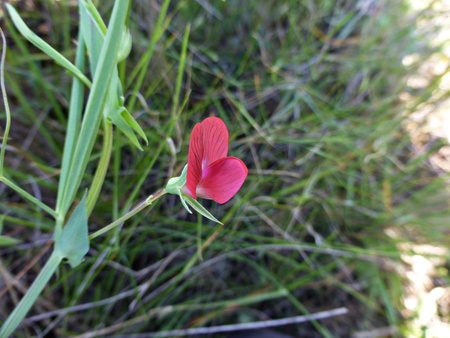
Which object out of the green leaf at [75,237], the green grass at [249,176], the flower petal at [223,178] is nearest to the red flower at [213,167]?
the flower petal at [223,178]

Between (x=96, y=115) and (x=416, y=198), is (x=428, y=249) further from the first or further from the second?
(x=96, y=115)

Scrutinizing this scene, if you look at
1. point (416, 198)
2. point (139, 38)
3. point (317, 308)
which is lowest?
point (317, 308)

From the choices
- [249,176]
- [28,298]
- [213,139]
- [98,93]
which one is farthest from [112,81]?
[249,176]

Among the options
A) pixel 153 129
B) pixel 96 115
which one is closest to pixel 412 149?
pixel 153 129

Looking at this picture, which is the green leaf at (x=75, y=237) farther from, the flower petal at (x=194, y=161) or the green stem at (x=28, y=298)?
the flower petal at (x=194, y=161)

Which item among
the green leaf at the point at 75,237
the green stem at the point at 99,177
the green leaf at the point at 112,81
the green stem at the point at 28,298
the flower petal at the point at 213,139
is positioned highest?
the green leaf at the point at 112,81

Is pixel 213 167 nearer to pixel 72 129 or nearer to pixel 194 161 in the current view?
pixel 194 161
